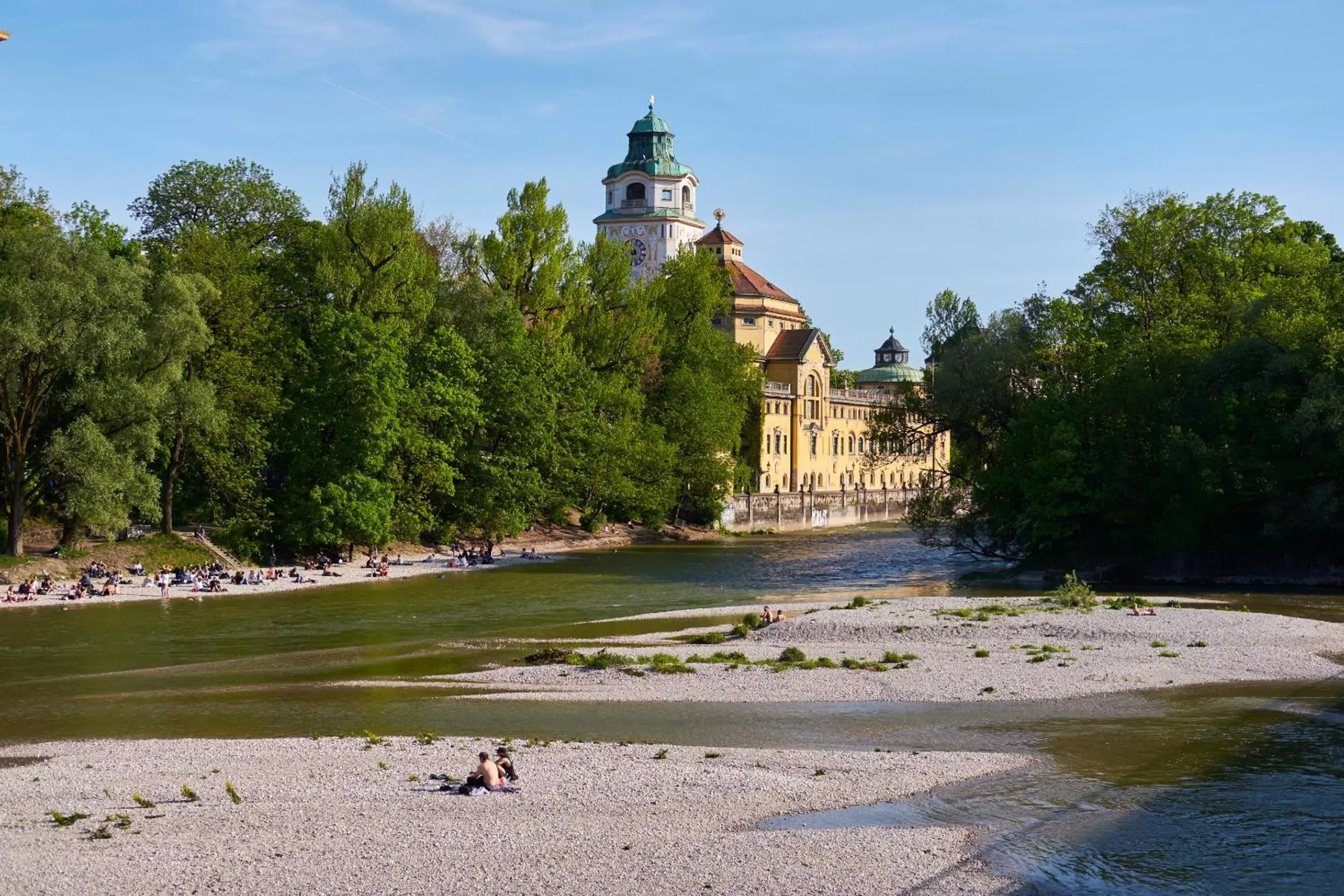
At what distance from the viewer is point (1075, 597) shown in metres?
53.0

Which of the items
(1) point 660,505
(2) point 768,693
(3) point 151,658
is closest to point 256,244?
(1) point 660,505

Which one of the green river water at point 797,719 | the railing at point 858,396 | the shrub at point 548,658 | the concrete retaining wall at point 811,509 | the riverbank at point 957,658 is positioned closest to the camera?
the green river water at point 797,719

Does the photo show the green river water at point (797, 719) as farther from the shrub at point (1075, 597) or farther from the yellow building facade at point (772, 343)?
the yellow building facade at point (772, 343)

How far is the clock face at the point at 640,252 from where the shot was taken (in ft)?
511

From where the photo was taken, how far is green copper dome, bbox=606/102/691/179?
157000mm

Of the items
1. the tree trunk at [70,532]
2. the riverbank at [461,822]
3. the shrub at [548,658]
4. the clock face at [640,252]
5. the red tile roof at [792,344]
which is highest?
the clock face at [640,252]

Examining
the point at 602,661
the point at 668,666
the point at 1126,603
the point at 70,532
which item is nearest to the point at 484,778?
the point at 668,666

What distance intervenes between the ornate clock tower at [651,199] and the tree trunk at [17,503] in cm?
9922

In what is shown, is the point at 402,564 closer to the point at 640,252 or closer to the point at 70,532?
the point at 70,532

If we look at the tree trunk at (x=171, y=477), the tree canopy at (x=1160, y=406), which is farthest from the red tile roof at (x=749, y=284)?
the tree trunk at (x=171, y=477)

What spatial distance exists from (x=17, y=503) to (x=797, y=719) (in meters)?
40.4

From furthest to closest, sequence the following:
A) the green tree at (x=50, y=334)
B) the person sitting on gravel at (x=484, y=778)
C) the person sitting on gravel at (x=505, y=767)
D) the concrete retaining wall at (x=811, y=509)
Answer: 1. the concrete retaining wall at (x=811, y=509)
2. the green tree at (x=50, y=334)
3. the person sitting on gravel at (x=505, y=767)
4. the person sitting on gravel at (x=484, y=778)

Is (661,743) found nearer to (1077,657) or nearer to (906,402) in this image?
(1077,657)

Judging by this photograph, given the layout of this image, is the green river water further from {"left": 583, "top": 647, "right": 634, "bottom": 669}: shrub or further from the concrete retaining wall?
the concrete retaining wall
